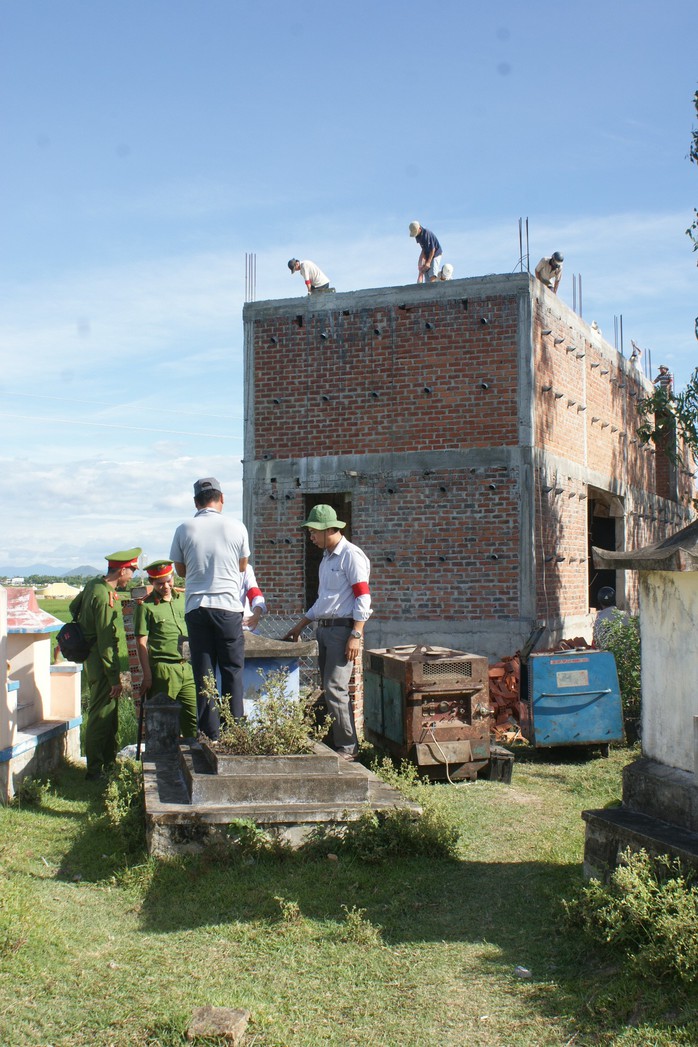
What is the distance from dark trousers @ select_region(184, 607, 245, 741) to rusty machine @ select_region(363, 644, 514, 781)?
1.92 m

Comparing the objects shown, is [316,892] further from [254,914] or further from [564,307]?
[564,307]

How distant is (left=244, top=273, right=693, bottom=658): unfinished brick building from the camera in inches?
486

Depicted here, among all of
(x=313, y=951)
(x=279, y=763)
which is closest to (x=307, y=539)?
(x=279, y=763)

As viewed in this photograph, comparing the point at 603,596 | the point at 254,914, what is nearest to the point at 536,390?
the point at 603,596

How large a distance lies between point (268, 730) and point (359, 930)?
1.65m

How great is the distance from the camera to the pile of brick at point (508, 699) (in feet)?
35.3

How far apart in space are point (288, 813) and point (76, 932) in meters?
1.41

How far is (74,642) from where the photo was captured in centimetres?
809

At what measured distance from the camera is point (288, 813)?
18.6 ft

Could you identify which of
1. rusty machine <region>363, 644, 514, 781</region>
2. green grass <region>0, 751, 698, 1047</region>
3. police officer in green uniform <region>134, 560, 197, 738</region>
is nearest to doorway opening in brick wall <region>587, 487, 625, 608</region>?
rusty machine <region>363, 644, 514, 781</region>

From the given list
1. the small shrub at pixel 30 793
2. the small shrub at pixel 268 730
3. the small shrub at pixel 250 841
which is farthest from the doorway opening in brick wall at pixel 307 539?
the small shrub at pixel 250 841

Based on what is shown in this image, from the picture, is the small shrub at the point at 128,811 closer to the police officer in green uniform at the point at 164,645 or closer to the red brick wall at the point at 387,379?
the police officer in green uniform at the point at 164,645

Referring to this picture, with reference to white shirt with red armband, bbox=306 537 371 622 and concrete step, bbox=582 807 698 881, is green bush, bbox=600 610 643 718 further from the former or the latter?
concrete step, bbox=582 807 698 881

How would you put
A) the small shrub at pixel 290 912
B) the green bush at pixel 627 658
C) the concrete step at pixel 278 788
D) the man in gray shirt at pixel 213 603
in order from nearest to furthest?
the small shrub at pixel 290 912 → the concrete step at pixel 278 788 → the man in gray shirt at pixel 213 603 → the green bush at pixel 627 658
